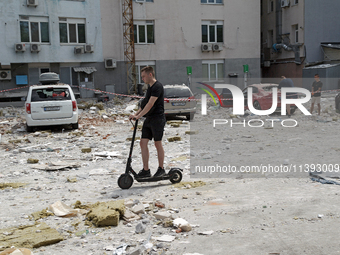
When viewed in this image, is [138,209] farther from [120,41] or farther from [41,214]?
[120,41]

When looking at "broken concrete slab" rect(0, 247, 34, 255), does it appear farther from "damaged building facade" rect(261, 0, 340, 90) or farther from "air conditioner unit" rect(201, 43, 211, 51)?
"damaged building facade" rect(261, 0, 340, 90)

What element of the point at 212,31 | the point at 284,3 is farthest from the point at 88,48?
the point at 284,3

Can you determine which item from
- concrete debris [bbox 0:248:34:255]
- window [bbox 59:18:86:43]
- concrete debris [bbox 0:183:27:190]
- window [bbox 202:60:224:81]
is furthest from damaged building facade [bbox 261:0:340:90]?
concrete debris [bbox 0:248:34:255]

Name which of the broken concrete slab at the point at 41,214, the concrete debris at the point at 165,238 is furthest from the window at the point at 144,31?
the concrete debris at the point at 165,238

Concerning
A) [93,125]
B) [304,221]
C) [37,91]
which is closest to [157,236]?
[304,221]

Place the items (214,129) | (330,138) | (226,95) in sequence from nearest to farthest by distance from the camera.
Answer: (330,138)
(214,129)
(226,95)

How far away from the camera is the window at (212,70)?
112ft

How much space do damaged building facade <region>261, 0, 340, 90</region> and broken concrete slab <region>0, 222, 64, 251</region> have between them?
3054 cm

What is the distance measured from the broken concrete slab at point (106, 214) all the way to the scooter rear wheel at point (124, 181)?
1.24m

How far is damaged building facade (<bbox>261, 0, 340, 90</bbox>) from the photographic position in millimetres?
33750

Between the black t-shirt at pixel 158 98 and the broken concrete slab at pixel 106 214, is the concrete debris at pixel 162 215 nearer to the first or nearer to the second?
the broken concrete slab at pixel 106 214

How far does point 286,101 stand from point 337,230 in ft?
46.2

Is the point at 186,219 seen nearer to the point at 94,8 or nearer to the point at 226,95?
the point at 226,95

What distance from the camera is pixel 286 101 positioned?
1819cm
